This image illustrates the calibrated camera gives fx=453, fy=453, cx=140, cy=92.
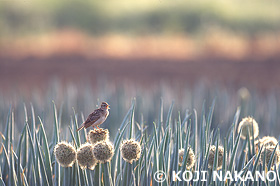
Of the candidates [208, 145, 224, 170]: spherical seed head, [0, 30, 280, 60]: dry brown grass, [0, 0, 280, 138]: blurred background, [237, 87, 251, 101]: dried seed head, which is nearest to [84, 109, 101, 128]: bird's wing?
[208, 145, 224, 170]: spherical seed head

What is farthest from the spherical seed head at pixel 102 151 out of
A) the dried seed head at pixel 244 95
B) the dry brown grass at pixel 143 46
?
the dry brown grass at pixel 143 46

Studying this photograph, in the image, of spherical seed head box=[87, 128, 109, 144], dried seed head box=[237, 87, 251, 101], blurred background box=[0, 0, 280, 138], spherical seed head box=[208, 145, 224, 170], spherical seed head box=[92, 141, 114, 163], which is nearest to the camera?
spherical seed head box=[92, 141, 114, 163]

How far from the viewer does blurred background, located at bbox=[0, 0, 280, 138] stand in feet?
14.2

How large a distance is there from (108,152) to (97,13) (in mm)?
16370

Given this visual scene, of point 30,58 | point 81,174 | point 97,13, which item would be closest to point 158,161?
point 81,174

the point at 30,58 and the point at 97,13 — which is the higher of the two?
the point at 97,13

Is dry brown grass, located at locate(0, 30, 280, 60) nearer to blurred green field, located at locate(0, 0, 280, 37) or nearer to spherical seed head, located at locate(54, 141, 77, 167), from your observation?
blurred green field, located at locate(0, 0, 280, 37)

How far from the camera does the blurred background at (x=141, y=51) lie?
4.33 metres

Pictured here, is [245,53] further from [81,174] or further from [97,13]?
[81,174]

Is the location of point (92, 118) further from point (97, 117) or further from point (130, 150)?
point (130, 150)

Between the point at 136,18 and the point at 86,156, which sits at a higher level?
the point at 136,18

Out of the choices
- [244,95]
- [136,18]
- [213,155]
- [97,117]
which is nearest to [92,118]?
[97,117]

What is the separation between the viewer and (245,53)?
476 inches

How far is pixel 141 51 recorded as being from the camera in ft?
39.5
